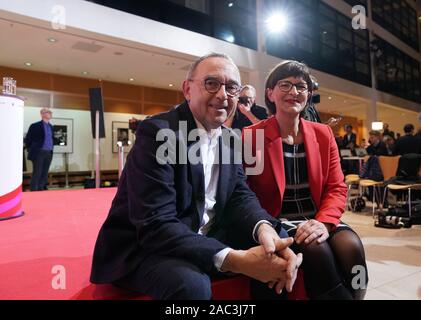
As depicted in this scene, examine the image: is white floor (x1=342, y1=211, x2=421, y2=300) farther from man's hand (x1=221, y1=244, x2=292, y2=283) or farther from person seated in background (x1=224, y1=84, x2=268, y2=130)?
person seated in background (x1=224, y1=84, x2=268, y2=130)

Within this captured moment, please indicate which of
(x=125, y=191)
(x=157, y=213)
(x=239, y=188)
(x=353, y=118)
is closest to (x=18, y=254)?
(x=125, y=191)

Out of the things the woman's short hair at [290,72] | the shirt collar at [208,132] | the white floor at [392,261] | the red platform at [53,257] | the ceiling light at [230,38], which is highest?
the ceiling light at [230,38]

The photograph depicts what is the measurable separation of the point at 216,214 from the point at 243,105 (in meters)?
1.36

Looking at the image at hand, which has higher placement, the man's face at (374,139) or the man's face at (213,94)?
the man's face at (374,139)

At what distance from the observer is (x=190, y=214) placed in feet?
3.81

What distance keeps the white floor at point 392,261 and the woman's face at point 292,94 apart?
130 cm

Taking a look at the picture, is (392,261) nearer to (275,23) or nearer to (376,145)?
(376,145)

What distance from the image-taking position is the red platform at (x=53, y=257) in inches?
47.9

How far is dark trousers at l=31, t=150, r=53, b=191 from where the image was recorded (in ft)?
19.2

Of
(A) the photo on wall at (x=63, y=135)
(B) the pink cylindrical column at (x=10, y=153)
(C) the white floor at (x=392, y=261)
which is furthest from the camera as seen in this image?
(A) the photo on wall at (x=63, y=135)

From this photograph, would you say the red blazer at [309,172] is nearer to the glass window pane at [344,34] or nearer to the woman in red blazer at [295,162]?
the woman in red blazer at [295,162]

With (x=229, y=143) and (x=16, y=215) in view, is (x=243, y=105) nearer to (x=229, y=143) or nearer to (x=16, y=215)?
(x=229, y=143)

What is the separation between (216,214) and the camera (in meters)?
1.30

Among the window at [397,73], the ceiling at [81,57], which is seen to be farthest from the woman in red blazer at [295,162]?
the window at [397,73]
